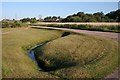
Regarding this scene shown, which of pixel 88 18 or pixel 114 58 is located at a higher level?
pixel 88 18

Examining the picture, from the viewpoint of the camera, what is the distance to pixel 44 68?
18.4 metres

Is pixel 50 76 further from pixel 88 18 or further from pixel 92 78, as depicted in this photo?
pixel 88 18

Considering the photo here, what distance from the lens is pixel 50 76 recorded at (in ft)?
46.2

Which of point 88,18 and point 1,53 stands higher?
point 88,18

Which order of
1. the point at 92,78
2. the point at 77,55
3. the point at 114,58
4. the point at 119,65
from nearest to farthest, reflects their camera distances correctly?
the point at 92,78 < the point at 119,65 < the point at 114,58 < the point at 77,55

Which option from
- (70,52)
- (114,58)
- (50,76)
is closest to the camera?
(50,76)

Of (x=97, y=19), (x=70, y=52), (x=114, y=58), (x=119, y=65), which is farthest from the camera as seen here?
(x=97, y=19)

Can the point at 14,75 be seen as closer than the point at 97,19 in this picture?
Yes

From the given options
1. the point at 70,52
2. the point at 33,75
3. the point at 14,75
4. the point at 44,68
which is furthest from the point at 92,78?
the point at 70,52

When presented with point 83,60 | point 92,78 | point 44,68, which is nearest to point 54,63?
point 44,68

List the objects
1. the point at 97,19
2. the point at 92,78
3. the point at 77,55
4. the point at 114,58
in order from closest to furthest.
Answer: the point at 92,78, the point at 114,58, the point at 77,55, the point at 97,19

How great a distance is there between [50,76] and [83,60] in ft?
17.8

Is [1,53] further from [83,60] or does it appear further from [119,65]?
[119,65]

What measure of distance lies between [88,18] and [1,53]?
284ft
